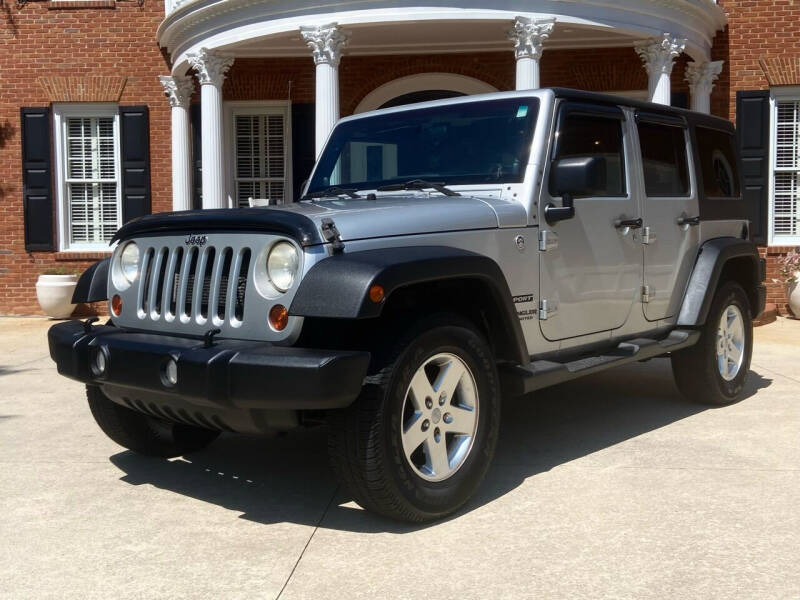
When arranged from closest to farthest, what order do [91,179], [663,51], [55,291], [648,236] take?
[648,236]
[663,51]
[55,291]
[91,179]

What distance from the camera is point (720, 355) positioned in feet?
20.1

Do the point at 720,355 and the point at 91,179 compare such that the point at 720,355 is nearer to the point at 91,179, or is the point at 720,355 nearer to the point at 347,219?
the point at 347,219

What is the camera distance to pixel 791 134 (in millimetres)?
13008

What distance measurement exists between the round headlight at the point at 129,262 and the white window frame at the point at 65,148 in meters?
10.0

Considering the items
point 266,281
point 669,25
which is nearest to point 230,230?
point 266,281

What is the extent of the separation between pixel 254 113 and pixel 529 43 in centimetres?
491

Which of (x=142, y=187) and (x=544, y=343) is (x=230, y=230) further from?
(x=142, y=187)

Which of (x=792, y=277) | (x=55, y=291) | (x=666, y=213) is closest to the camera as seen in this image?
(x=666, y=213)

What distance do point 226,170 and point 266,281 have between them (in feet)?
34.4

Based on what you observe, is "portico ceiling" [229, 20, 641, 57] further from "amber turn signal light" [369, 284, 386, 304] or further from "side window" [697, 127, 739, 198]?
"amber turn signal light" [369, 284, 386, 304]

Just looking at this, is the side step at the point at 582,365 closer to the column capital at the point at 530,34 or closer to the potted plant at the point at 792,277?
the column capital at the point at 530,34

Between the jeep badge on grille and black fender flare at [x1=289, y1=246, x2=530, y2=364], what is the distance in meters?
0.66

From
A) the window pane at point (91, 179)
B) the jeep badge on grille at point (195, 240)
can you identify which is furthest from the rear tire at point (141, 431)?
the window pane at point (91, 179)

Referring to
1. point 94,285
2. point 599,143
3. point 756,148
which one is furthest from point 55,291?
point 756,148
